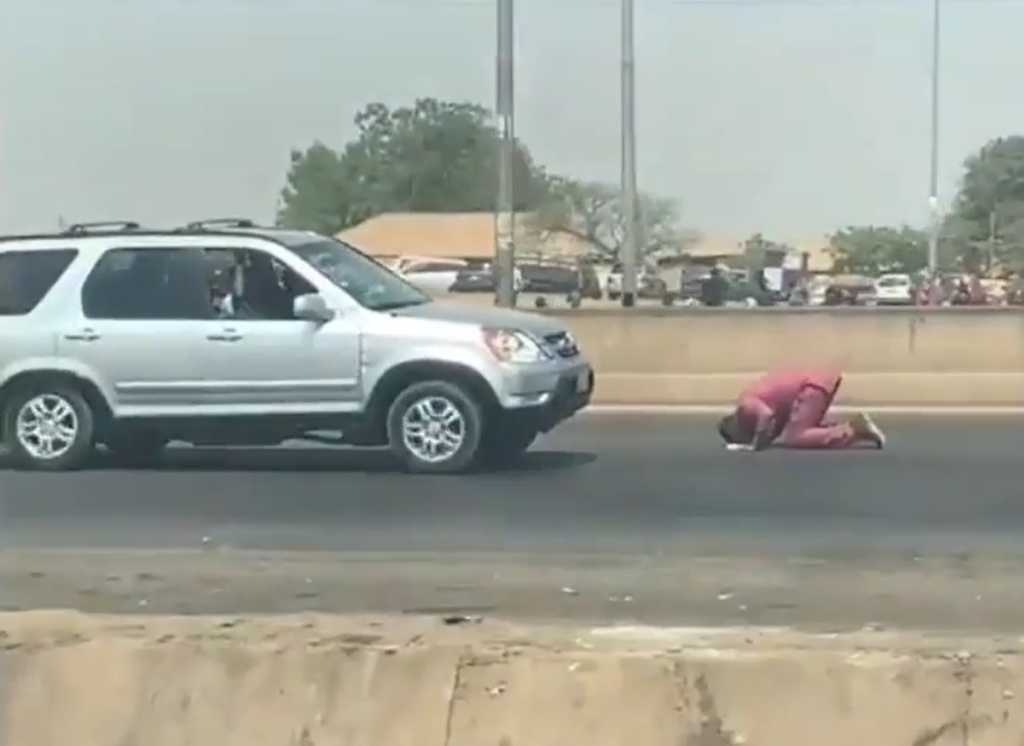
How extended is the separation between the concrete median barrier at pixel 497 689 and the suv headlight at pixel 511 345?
934 centimetres

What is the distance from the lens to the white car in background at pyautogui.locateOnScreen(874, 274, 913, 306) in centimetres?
4177

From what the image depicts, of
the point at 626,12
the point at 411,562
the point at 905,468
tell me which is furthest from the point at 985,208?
the point at 411,562

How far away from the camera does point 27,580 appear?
9.37 metres

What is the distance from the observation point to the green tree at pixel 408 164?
76.5 feet

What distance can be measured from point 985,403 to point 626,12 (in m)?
9.93

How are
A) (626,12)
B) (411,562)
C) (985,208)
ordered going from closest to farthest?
(411,562), (626,12), (985,208)

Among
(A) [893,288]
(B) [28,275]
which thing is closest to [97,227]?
(B) [28,275]

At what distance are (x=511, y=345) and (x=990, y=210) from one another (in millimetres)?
38597

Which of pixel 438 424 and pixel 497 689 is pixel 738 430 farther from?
pixel 497 689

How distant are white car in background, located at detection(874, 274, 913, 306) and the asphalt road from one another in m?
25.3

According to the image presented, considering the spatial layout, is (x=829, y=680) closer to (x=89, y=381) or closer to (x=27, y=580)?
(x=27, y=580)

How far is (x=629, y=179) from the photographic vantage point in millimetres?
31281

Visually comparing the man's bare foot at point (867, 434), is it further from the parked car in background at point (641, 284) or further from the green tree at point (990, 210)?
the green tree at point (990, 210)

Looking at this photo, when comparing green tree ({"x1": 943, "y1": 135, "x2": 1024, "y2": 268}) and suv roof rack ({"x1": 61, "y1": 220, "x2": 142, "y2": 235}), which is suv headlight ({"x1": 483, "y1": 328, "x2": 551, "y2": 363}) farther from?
green tree ({"x1": 943, "y1": 135, "x2": 1024, "y2": 268})
